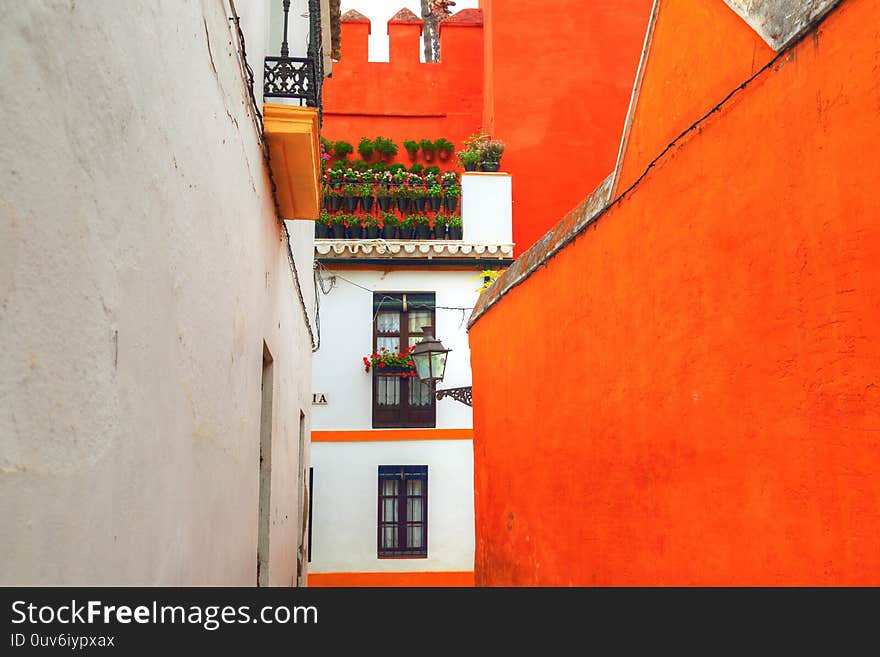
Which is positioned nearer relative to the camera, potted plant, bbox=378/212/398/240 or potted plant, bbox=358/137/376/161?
potted plant, bbox=378/212/398/240

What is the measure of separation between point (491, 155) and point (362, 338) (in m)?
3.78

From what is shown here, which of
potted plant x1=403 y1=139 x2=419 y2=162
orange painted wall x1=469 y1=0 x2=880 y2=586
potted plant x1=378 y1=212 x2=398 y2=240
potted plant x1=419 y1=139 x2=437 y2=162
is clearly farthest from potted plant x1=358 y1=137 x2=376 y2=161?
orange painted wall x1=469 y1=0 x2=880 y2=586

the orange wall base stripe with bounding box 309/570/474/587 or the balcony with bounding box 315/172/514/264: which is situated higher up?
the balcony with bounding box 315/172/514/264

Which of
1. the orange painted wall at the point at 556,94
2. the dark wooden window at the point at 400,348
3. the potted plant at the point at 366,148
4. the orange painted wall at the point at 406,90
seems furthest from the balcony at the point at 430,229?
the orange painted wall at the point at 406,90

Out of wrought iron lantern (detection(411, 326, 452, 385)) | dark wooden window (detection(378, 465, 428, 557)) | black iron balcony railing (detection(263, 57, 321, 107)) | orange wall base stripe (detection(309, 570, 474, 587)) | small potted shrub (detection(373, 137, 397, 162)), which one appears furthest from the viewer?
small potted shrub (detection(373, 137, 397, 162))

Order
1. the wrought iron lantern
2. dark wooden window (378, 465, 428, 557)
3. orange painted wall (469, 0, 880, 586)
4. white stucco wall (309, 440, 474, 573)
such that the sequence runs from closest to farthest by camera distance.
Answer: orange painted wall (469, 0, 880, 586)
the wrought iron lantern
white stucco wall (309, 440, 474, 573)
dark wooden window (378, 465, 428, 557)

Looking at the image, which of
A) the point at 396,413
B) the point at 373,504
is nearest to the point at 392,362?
the point at 396,413

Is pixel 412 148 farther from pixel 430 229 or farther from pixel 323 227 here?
pixel 323 227

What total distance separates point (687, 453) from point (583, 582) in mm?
1553

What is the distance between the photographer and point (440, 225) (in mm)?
14977

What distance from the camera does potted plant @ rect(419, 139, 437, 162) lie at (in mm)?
16672

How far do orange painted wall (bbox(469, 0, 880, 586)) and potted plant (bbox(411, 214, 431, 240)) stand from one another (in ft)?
32.9

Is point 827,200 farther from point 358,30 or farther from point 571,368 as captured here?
point 358,30

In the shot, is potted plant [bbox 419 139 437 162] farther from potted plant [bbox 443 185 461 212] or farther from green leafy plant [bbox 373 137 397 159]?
potted plant [bbox 443 185 461 212]
